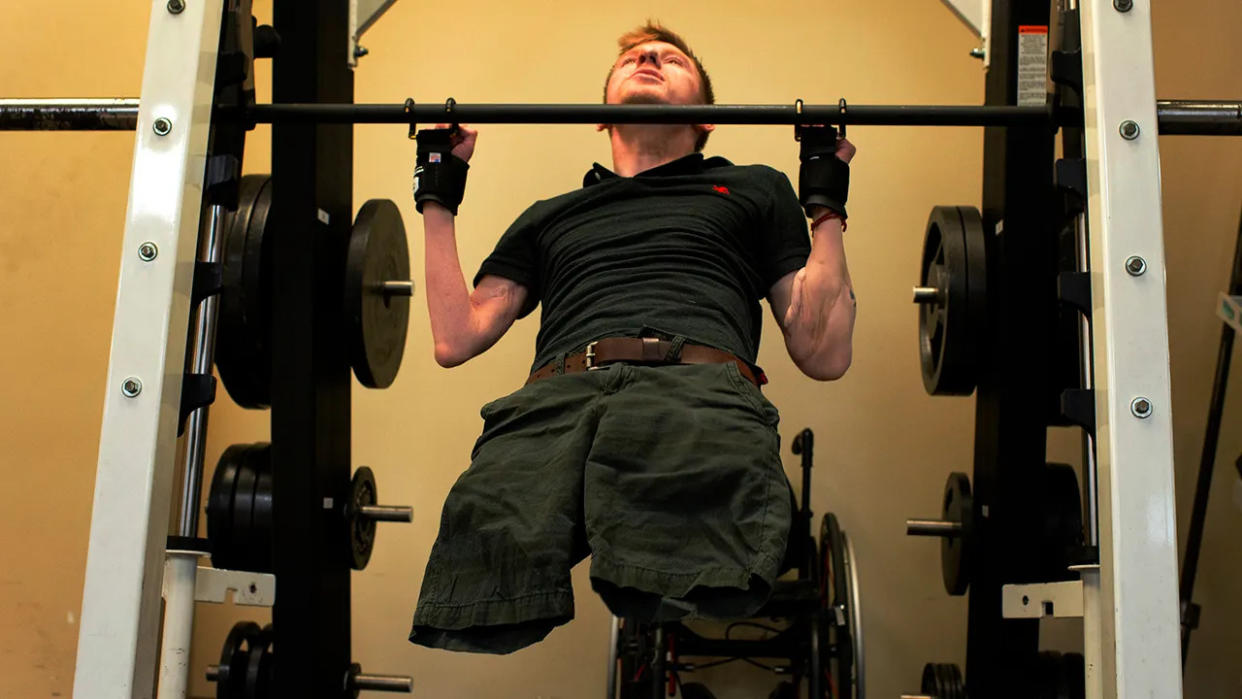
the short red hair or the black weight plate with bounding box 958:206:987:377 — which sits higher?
the short red hair

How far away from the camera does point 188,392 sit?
5.49 feet

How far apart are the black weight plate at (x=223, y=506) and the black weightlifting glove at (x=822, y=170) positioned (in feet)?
4.53

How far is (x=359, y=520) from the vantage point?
2584 mm

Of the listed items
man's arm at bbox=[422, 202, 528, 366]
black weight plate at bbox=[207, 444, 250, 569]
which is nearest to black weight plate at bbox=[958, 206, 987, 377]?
man's arm at bbox=[422, 202, 528, 366]

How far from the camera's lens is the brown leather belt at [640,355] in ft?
6.35

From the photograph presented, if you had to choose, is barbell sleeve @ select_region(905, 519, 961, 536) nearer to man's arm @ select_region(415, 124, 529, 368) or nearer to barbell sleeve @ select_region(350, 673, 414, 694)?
man's arm @ select_region(415, 124, 529, 368)

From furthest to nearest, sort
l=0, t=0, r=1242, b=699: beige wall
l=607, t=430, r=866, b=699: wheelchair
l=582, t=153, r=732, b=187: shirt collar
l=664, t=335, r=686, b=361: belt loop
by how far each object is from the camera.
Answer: l=0, t=0, r=1242, b=699: beige wall < l=607, t=430, r=866, b=699: wheelchair < l=582, t=153, r=732, b=187: shirt collar < l=664, t=335, r=686, b=361: belt loop

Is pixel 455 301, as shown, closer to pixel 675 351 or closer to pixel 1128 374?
pixel 675 351

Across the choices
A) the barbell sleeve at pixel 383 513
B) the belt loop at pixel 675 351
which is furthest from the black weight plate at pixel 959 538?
the barbell sleeve at pixel 383 513

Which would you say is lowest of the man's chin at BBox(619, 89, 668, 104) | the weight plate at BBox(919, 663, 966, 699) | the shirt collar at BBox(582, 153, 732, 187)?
the weight plate at BBox(919, 663, 966, 699)

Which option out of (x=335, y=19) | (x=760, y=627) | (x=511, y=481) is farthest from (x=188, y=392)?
(x=760, y=627)

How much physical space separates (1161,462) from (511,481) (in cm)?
89

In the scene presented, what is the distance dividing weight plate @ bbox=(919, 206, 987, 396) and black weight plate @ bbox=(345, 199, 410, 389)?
4.03 ft

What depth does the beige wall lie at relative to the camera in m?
3.61
